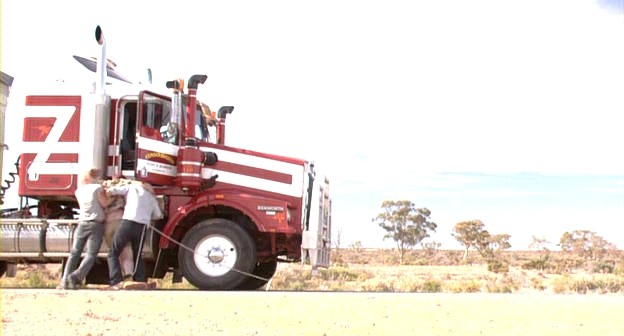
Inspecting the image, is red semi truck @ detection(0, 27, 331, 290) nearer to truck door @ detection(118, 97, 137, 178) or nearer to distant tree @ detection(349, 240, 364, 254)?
truck door @ detection(118, 97, 137, 178)

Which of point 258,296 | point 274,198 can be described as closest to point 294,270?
point 274,198

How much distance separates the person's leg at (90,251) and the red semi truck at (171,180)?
97 centimetres

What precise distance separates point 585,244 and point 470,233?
972cm

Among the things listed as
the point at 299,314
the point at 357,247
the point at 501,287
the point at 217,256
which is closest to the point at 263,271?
the point at 217,256

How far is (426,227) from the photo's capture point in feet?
189

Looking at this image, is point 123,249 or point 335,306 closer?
point 335,306

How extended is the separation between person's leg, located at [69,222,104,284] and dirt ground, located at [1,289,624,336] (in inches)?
44.7

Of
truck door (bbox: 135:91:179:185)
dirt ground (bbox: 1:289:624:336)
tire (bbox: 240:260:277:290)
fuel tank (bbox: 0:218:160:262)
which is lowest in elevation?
dirt ground (bbox: 1:289:624:336)

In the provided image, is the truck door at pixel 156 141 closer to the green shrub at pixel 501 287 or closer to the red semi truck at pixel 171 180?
the red semi truck at pixel 171 180

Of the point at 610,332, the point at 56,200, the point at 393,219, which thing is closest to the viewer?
the point at 610,332

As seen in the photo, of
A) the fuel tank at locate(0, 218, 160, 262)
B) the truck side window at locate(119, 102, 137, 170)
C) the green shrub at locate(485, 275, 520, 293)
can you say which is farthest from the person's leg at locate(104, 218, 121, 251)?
the green shrub at locate(485, 275, 520, 293)

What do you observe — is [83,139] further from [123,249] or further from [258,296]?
[258,296]

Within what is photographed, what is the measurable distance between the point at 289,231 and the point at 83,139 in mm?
3608

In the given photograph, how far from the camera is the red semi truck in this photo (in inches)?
487
